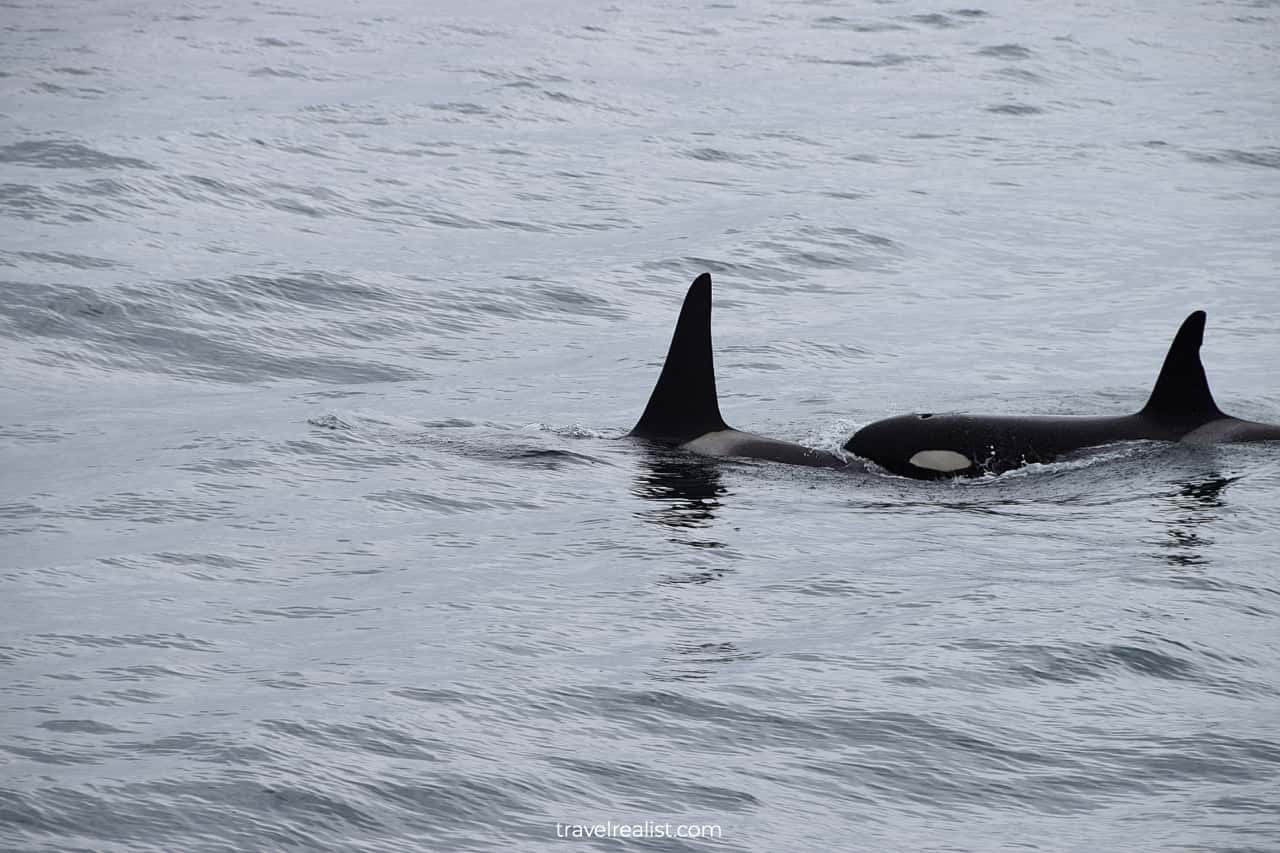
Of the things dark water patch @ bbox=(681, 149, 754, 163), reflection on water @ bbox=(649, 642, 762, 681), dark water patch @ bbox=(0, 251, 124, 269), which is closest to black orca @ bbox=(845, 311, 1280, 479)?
reflection on water @ bbox=(649, 642, 762, 681)

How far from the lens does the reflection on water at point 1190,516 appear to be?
983cm

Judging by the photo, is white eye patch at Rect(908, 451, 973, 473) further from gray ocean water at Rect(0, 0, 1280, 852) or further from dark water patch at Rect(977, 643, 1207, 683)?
dark water patch at Rect(977, 643, 1207, 683)

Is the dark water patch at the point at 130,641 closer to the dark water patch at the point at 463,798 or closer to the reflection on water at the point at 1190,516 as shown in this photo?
the dark water patch at the point at 463,798

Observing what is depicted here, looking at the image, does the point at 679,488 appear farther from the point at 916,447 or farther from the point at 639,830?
the point at 639,830

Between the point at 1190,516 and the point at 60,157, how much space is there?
57.1ft

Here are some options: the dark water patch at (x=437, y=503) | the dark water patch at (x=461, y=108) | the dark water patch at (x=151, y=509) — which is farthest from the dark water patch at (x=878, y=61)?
the dark water patch at (x=151, y=509)

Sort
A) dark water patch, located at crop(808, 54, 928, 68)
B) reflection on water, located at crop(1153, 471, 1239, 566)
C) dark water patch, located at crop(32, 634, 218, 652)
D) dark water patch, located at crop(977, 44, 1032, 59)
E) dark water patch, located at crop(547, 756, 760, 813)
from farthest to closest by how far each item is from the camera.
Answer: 1. dark water patch, located at crop(977, 44, 1032, 59)
2. dark water patch, located at crop(808, 54, 928, 68)
3. reflection on water, located at crop(1153, 471, 1239, 566)
4. dark water patch, located at crop(32, 634, 218, 652)
5. dark water patch, located at crop(547, 756, 760, 813)

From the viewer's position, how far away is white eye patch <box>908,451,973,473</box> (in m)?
11.7

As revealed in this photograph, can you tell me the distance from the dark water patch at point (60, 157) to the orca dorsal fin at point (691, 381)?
1282 cm

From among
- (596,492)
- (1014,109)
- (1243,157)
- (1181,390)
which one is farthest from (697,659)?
(1014,109)

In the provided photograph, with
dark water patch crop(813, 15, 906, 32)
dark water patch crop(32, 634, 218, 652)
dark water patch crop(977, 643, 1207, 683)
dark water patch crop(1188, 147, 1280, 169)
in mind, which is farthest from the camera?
dark water patch crop(813, 15, 906, 32)

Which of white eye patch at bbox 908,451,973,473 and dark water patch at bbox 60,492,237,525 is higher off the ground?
white eye patch at bbox 908,451,973,473

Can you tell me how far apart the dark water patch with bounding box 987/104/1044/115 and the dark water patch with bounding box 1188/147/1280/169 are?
162 inches

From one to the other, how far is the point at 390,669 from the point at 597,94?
24475mm
